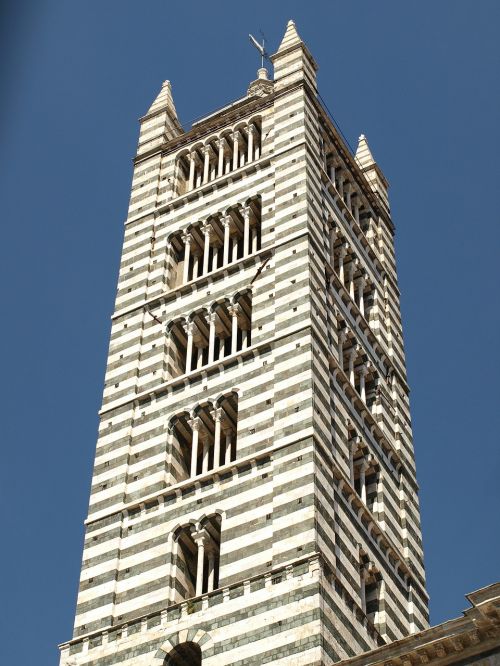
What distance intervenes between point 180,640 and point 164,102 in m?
20.9

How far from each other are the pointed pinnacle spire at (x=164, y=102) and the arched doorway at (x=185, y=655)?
20405mm

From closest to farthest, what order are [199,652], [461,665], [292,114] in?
[461,665]
[199,652]
[292,114]

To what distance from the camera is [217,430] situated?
28453 millimetres

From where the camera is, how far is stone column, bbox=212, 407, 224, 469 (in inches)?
1096

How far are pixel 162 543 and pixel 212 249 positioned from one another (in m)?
9.64

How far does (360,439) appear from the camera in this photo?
29781 millimetres

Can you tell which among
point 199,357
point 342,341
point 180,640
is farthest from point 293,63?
point 180,640

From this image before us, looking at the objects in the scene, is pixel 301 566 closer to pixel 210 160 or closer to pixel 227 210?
pixel 227 210

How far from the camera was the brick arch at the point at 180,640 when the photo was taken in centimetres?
2427

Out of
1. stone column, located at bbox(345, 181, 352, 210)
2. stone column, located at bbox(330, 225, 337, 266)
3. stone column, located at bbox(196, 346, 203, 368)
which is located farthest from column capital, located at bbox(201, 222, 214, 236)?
stone column, located at bbox(345, 181, 352, 210)

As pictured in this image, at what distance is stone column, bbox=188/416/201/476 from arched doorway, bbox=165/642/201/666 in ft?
14.0

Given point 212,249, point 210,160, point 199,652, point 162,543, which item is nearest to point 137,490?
point 162,543

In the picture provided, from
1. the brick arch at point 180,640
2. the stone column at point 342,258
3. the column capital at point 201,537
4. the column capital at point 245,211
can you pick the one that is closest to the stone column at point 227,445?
the column capital at point 201,537

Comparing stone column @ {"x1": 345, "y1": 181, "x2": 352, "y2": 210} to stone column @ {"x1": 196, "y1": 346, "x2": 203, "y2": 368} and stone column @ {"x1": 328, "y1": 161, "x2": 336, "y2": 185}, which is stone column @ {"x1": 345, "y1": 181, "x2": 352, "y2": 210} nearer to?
stone column @ {"x1": 328, "y1": 161, "x2": 336, "y2": 185}
